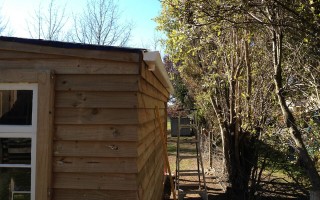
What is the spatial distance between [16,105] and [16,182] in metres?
0.83

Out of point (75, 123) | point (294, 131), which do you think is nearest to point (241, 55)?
point (294, 131)

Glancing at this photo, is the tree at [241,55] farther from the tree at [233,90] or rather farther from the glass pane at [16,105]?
the glass pane at [16,105]

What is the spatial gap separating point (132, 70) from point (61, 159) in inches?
46.6

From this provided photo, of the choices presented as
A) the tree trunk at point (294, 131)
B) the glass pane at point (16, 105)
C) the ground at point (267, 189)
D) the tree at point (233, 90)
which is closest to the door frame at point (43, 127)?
the glass pane at point (16, 105)

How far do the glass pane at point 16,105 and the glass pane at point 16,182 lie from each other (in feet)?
1.69


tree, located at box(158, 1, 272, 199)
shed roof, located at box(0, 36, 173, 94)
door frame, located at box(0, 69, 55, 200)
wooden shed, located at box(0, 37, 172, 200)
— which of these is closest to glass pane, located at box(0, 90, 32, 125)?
wooden shed, located at box(0, 37, 172, 200)

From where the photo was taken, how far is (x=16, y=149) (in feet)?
12.6

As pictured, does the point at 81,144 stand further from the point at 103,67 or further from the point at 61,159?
the point at 103,67

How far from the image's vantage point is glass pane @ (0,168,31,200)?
3875 millimetres

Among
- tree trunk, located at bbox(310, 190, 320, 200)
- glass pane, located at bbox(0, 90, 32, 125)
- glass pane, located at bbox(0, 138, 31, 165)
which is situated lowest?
tree trunk, located at bbox(310, 190, 320, 200)

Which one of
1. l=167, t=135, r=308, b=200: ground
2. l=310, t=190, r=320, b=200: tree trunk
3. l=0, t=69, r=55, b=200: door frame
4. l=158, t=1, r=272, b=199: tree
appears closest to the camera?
l=0, t=69, r=55, b=200: door frame

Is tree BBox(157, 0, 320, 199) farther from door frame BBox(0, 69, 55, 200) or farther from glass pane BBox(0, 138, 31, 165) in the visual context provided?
glass pane BBox(0, 138, 31, 165)

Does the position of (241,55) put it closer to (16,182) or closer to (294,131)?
(294,131)

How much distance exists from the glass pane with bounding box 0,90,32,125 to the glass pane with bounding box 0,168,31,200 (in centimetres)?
52
